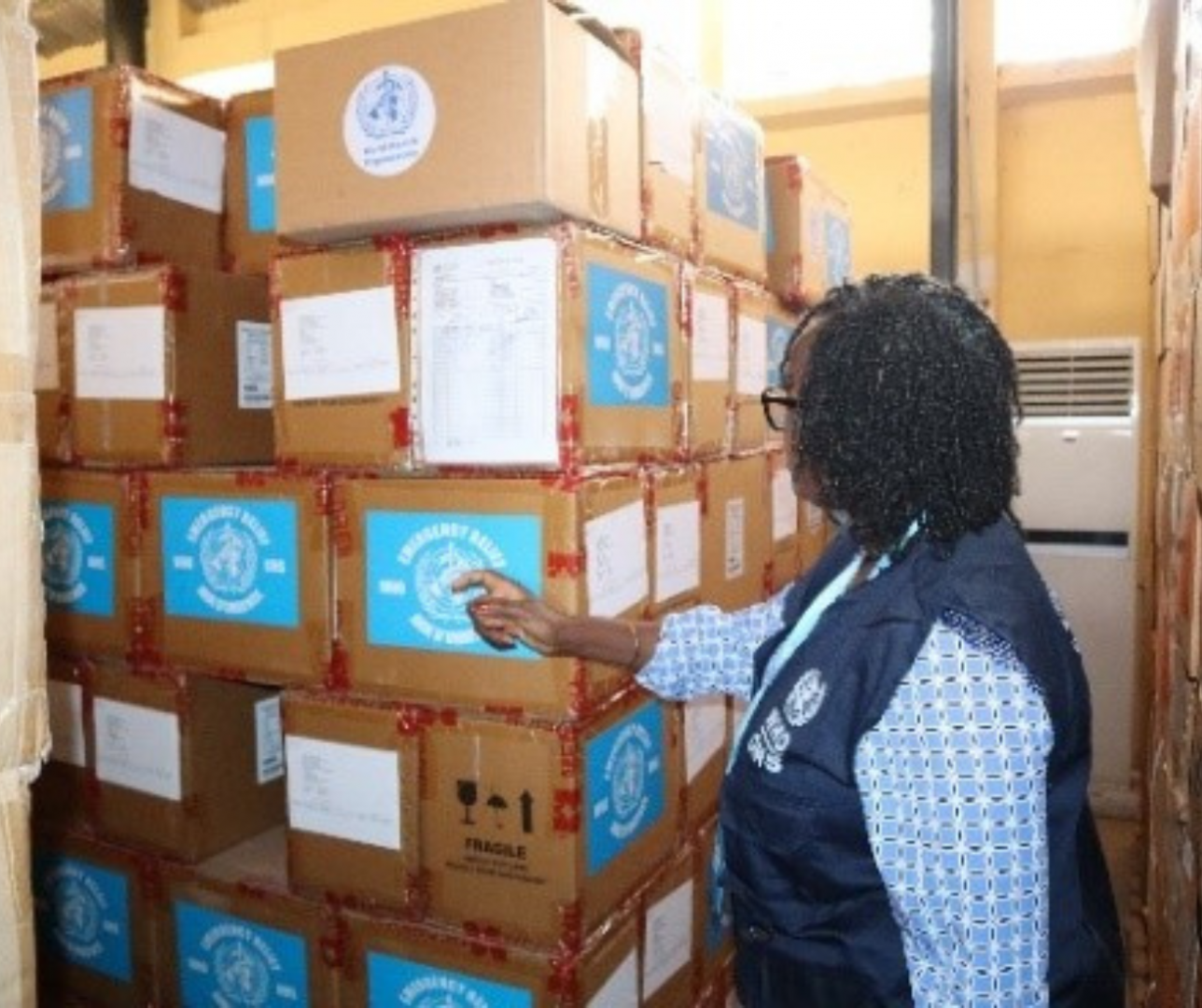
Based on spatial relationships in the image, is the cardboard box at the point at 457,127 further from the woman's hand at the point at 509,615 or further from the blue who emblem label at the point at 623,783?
the blue who emblem label at the point at 623,783

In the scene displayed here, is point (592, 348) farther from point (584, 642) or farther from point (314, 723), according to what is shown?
point (314, 723)

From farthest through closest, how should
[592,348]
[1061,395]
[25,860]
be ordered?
[1061,395], [592,348], [25,860]

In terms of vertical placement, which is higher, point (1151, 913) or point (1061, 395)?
point (1061, 395)

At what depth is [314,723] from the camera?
1.84 meters

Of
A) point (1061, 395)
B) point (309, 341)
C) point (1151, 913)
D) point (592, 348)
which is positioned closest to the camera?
point (592, 348)

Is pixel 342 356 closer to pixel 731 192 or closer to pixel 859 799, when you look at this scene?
pixel 731 192

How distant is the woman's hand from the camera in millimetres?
1569

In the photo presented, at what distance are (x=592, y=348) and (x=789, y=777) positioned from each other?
0.80 meters

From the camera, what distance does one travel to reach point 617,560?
1710 millimetres

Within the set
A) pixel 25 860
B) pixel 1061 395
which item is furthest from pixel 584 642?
pixel 1061 395

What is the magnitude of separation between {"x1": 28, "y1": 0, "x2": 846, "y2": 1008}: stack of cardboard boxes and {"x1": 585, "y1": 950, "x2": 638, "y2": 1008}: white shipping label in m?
0.02

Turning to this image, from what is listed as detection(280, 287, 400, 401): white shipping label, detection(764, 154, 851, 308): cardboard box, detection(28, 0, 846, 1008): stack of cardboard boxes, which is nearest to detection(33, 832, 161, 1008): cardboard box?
detection(28, 0, 846, 1008): stack of cardboard boxes

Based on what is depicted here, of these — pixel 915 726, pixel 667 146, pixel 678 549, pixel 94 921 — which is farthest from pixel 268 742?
pixel 915 726

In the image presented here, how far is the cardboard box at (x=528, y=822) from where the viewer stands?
1637mm
